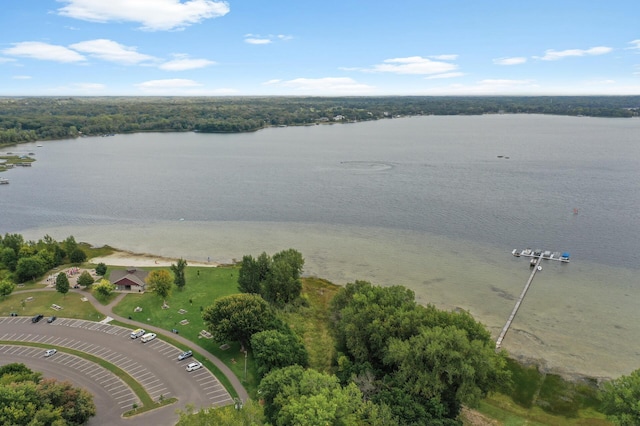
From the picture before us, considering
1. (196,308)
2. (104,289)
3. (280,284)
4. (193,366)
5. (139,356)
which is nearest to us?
(193,366)

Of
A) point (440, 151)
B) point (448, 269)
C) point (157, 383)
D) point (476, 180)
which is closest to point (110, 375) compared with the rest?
point (157, 383)

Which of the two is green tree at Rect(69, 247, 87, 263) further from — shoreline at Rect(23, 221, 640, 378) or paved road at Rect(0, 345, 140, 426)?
paved road at Rect(0, 345, 140, 426)

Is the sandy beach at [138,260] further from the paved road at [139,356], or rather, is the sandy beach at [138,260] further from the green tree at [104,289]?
the paved road at [139,356]

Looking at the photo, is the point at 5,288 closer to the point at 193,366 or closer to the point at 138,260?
the point at 138,260

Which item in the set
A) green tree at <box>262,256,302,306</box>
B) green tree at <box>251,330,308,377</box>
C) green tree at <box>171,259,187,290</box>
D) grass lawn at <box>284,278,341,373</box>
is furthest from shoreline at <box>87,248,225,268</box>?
green tree at <box>251,330,308,377</box>

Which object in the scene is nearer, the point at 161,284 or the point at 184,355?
the point at 184,355

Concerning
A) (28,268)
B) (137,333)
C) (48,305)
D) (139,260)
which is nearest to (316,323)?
(137,333)
